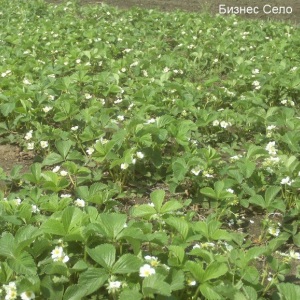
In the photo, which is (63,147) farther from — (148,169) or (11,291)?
(11,291)

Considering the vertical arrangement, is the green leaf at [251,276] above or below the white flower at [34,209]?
below

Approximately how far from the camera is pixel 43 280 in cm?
235

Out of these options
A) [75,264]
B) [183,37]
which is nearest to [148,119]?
[75,264]

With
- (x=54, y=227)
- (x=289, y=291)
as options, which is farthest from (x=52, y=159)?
(x=289, y=291)

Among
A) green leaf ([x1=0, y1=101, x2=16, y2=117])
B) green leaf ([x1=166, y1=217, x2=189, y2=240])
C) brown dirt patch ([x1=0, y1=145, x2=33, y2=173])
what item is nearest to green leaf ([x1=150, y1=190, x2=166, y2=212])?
green leaf ([x1=166, y1=217, x2=189, y2=240])

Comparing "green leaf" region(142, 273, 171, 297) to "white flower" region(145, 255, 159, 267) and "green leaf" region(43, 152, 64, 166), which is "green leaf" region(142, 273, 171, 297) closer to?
"white flower" region(145, 255, 159, 267)

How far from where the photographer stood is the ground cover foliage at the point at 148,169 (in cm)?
236

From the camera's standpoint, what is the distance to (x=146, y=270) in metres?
2.27

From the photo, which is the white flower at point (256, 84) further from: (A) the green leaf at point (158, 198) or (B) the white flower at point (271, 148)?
(A) the green leaf at point (158, 198)

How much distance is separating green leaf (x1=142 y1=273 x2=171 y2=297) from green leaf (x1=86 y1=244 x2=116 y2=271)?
0.17 metres

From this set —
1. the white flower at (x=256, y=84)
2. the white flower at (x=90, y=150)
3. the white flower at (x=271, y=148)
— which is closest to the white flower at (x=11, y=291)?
the white flower at (x=90, y=150)

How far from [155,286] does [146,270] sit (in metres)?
0.10

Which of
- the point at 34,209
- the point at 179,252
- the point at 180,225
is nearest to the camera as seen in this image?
the point at 179,252

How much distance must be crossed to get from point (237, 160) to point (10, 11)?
6.51 m
